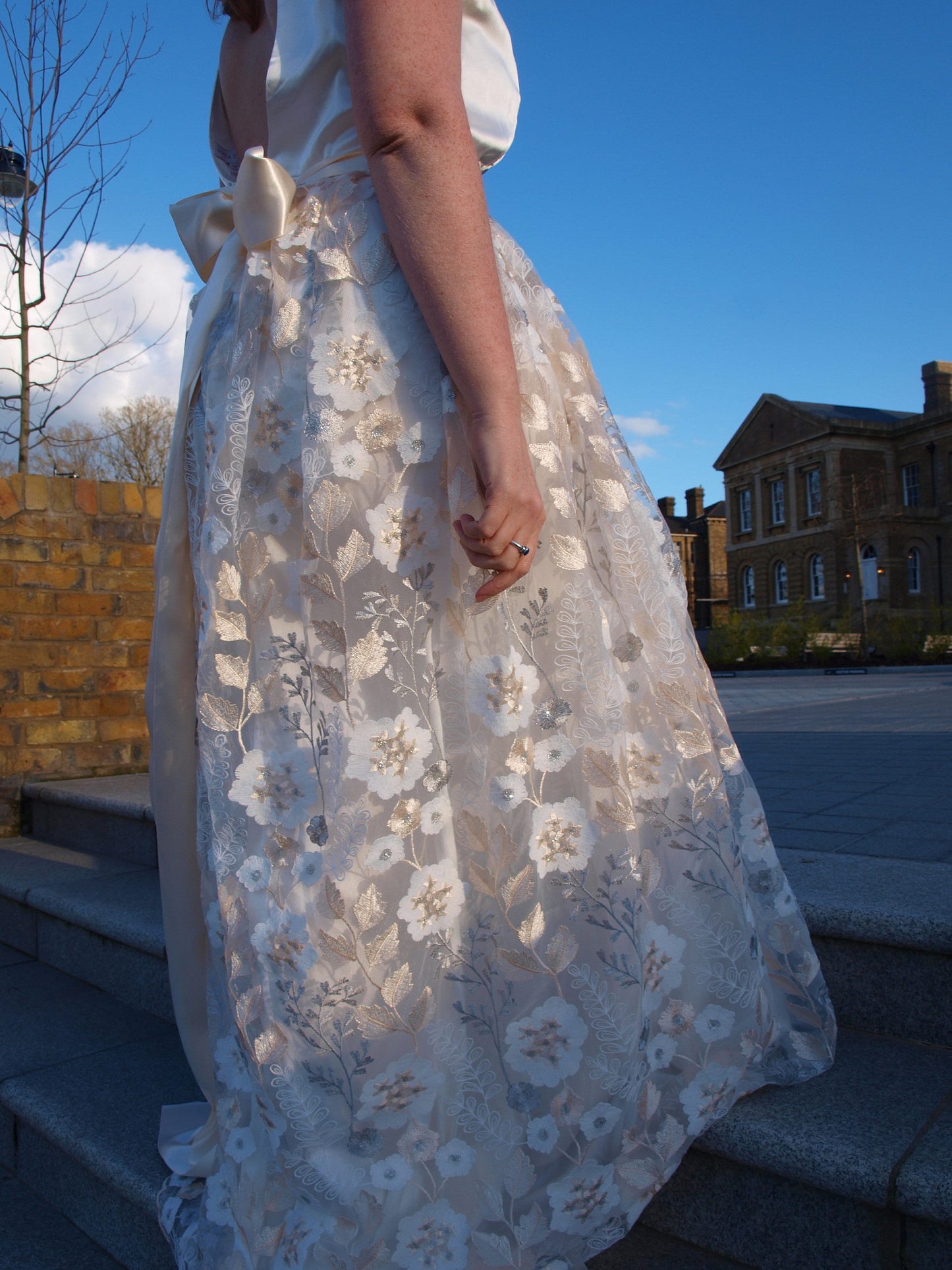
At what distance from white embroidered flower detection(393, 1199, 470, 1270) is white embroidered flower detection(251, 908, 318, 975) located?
0.98 ft

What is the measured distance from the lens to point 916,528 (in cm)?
3356


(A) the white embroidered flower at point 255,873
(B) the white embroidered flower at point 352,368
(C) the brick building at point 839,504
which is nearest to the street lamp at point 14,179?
(B) the white embroidered flower at point 352,368

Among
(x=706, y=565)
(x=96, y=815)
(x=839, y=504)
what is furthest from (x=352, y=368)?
(x=706, y=565)

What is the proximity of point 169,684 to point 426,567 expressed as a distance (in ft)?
1.46

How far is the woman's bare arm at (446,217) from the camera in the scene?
102cm

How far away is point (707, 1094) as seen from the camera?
3.57 ft

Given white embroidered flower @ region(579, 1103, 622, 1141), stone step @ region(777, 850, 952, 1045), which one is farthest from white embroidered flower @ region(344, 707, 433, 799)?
stone step @ region(777, 850, 952, 1045)

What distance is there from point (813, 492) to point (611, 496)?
39103 mm

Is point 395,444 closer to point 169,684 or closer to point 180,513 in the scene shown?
point 180,513

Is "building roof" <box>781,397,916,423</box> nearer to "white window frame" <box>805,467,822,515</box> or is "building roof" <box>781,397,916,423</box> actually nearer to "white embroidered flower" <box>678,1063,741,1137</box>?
"white window frame" <box>805,467,822,515</box>

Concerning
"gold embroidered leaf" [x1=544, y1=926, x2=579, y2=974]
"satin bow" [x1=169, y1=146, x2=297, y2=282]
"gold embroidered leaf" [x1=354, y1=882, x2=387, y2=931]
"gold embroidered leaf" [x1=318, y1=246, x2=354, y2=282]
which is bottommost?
"gold embroidered leaf" [x1=544, y1=926, x2=579, y2=974]

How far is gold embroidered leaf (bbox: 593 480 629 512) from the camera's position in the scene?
1.21 meters

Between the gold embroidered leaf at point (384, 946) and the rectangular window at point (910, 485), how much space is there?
126 ft

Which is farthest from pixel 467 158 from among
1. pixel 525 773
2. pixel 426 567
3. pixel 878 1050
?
pixel 878 1050
